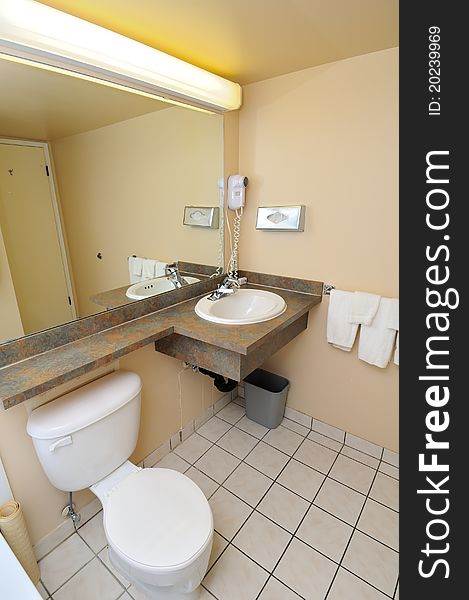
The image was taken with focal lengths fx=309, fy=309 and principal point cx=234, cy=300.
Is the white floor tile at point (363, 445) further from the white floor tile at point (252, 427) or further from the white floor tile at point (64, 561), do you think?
the white floor tile at point (64, 561)

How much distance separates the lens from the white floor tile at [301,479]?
1.64 m

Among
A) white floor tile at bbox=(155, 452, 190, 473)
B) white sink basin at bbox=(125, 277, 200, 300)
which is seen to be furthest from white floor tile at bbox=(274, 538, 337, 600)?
white sink basin at bbox=(125, 277, 200, 300)

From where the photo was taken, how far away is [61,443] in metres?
1.09

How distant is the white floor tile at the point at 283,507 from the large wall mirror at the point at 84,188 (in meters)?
1.26

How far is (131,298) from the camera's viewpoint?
4.84 feet

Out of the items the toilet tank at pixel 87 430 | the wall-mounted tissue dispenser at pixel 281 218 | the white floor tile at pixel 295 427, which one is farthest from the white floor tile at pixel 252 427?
the wall-mounted tissue dispenser at pixel 281 218

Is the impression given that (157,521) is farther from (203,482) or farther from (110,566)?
(203,482)

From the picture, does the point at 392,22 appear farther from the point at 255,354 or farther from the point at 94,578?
the point at 94,578

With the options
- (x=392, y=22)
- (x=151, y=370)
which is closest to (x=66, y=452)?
(x=151, y=370)

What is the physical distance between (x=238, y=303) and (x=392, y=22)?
1.33 metres

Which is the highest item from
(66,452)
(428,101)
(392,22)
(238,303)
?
(392,22)

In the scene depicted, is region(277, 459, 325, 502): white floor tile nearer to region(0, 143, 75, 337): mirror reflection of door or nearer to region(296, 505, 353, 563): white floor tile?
region(296, 505, 353, 563): white floor tile

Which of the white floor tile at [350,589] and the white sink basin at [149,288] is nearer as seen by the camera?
the white floor tile at [350,589]

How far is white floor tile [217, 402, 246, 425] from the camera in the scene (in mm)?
2164
